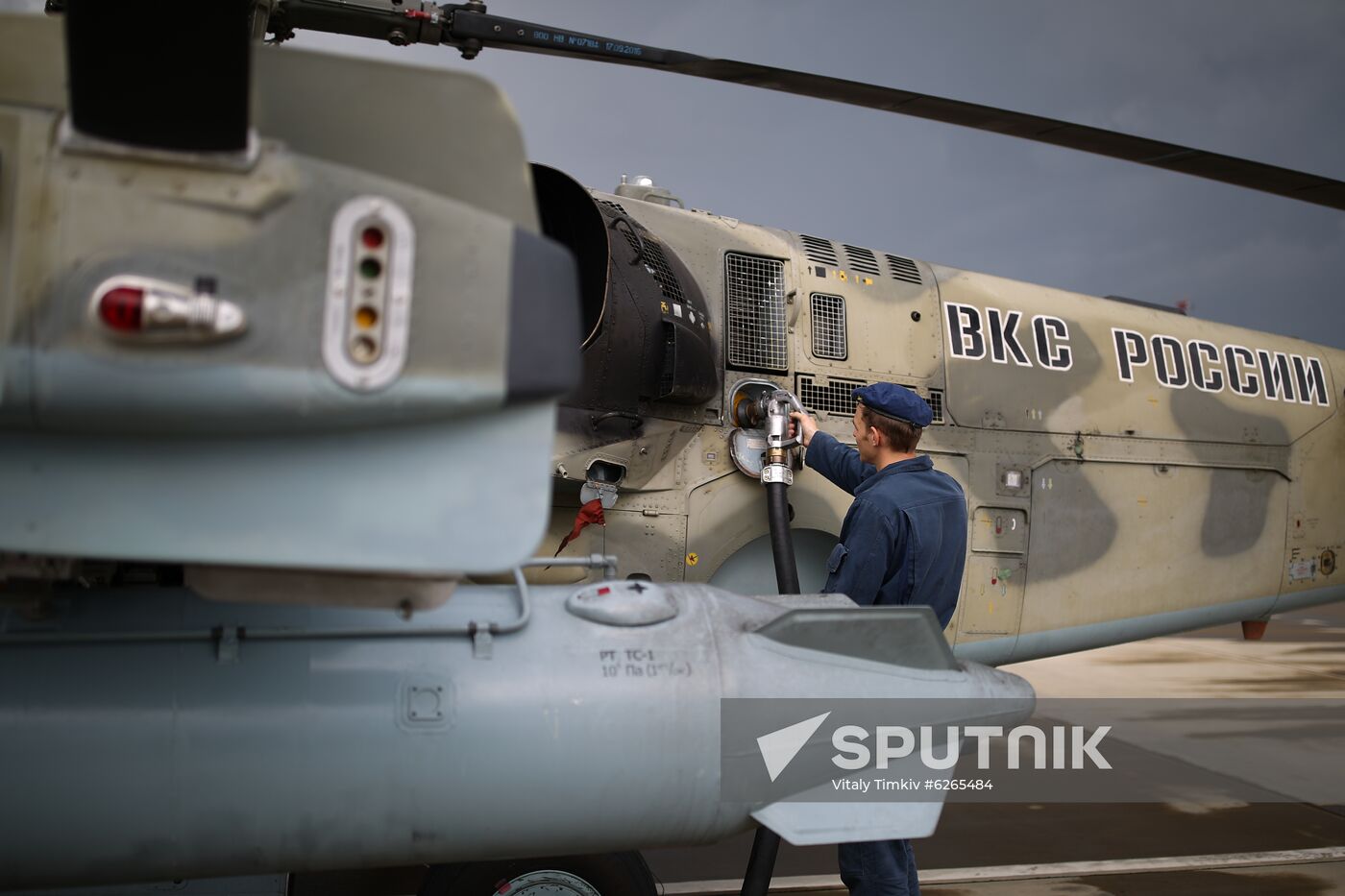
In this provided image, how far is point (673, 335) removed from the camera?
364cm

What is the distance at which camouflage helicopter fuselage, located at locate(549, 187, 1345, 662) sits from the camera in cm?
379

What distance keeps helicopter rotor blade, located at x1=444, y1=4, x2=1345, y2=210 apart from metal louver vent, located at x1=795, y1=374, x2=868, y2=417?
3.70 ft

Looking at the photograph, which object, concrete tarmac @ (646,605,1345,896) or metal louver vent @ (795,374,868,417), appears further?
concrete tarmac @ (646,605,1345,896)

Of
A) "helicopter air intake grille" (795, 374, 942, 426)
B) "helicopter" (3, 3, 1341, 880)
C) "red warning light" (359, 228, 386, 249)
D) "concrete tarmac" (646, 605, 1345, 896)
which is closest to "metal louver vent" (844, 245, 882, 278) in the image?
"helicopter" (3, 3, 1341, 880)

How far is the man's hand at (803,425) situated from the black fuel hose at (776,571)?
0.64ft

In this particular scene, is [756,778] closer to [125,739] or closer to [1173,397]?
→ [125,739]

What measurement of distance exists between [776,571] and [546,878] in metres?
1.27

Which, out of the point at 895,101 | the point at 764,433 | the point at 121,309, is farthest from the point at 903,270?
the point at 121,309

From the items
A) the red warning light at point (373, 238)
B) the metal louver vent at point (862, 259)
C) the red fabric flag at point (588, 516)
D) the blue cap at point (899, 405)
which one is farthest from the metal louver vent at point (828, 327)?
the red warning light at point (373, 238)

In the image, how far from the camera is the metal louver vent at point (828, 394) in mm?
4137

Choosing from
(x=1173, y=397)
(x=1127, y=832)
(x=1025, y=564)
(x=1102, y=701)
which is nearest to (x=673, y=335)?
(x=1025, y=564)

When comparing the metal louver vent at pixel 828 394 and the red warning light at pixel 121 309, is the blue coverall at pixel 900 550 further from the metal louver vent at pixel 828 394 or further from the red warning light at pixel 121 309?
the red warning light at pixel 121 309

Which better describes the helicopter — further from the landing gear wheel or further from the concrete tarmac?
the concrete tarmac

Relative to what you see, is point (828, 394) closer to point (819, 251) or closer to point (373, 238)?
point (819, 251)
